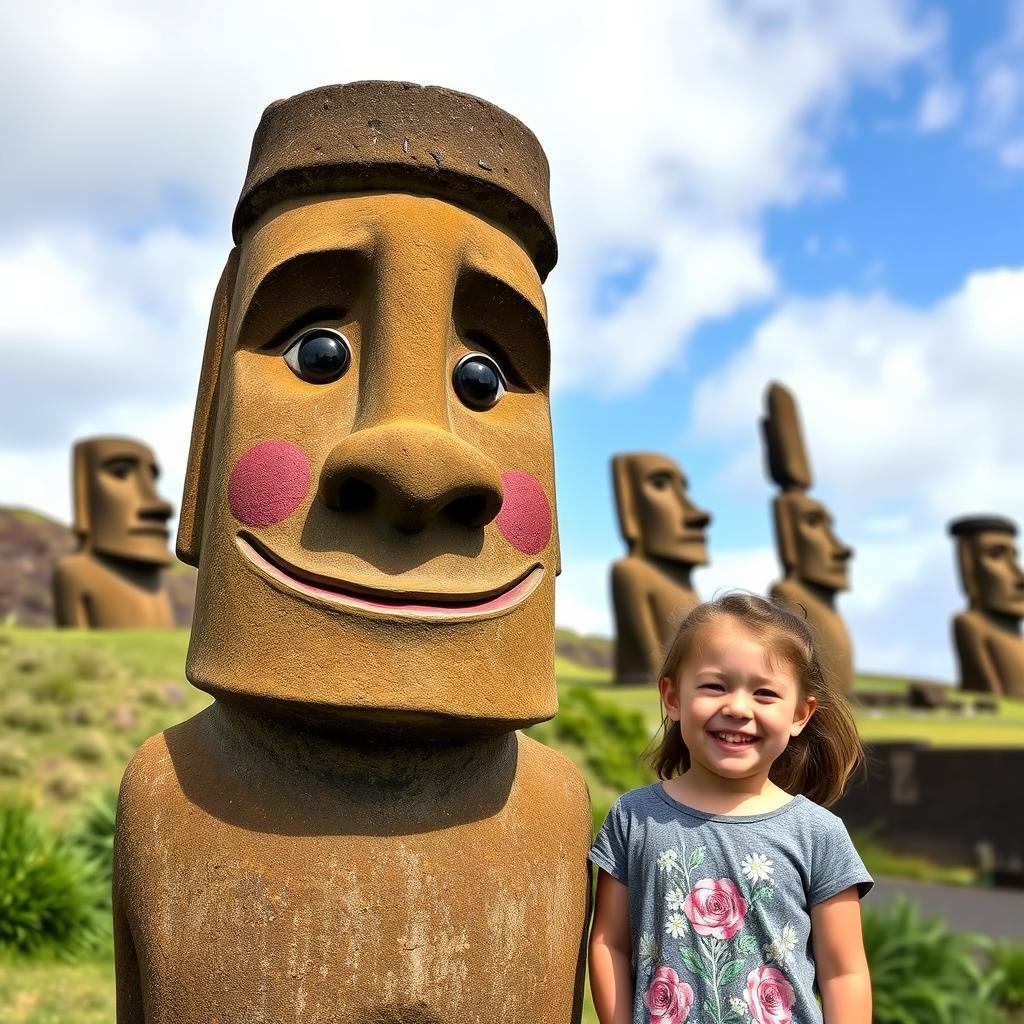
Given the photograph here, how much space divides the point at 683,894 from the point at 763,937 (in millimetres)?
169

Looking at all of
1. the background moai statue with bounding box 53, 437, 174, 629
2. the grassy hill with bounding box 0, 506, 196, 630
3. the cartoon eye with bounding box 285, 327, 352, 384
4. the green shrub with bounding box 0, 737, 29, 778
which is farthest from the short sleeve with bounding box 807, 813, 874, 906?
the grassy hill with bounding box 0, 506, 196, 630

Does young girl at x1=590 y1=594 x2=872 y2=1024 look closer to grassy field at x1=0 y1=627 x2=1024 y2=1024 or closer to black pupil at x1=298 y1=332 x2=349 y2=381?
black pupil at x1=298 y1=332 x2=349 y2=381

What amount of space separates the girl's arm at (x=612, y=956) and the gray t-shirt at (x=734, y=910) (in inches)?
1.9

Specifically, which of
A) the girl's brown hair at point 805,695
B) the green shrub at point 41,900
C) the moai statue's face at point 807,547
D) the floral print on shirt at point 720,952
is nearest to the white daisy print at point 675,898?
the floral print on shirt at point 720,952

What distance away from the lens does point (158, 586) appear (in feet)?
53.5

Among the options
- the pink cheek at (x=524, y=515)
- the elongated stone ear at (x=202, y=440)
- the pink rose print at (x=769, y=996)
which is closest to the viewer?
the pink rose print at (x=769, y=996)

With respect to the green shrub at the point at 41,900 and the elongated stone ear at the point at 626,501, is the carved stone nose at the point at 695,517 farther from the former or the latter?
the green shrub at the point at 41,900

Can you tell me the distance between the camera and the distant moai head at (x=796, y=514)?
17891 millimetres

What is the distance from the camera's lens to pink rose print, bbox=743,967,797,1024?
208 centimetres

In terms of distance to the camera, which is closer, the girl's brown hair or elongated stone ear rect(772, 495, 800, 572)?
the girl's brown hair

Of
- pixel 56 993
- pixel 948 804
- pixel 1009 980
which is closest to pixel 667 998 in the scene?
pixel 56 993

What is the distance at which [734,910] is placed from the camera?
215 cm

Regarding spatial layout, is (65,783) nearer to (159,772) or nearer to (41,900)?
(41,900)

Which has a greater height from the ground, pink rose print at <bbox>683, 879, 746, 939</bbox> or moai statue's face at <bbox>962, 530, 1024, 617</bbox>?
moai statue's face at <bbox>962, 530, 1024, 617</bbox>
